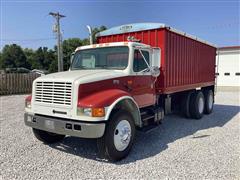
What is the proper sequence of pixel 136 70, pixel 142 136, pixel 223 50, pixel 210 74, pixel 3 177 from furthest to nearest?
1. pixel 223 50
2. pixel 210 74
3. pixel 142 136
4. pixel 136 70
5. pixel 3 177

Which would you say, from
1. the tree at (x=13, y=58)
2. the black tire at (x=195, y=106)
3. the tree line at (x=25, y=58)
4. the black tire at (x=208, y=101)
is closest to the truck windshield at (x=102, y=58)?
the black tire at (x=195, y=106)

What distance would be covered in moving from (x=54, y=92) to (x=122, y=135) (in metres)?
1.56

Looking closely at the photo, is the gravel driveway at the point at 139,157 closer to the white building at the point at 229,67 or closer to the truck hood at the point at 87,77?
the truck hood at the point at 87,77

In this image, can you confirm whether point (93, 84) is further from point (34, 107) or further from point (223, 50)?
point (223, 50)

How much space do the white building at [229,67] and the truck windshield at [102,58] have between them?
24385mm

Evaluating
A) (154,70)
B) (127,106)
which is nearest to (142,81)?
(154,70)

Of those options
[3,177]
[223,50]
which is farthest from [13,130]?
[223,50]

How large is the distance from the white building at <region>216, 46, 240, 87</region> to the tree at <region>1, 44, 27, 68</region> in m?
52.0

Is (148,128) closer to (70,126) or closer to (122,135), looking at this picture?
(122,135)

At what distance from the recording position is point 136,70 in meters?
5.48

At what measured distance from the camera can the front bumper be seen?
4188mm

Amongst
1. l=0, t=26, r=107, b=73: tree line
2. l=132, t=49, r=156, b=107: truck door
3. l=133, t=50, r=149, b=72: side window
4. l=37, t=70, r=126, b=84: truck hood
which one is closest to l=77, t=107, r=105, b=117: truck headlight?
l=37, t=70, r=126, b=84: truck hood

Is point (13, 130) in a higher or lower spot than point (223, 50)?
lower

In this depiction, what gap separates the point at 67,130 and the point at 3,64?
67.5 m
